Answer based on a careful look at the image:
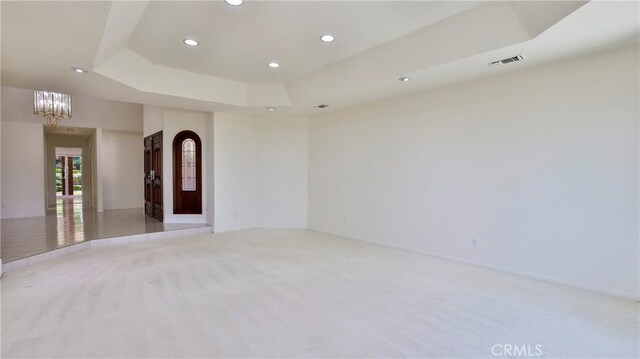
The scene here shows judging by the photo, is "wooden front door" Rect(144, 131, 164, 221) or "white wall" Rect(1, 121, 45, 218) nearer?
"wooden front door" Rect(144, 131, 164, 221)

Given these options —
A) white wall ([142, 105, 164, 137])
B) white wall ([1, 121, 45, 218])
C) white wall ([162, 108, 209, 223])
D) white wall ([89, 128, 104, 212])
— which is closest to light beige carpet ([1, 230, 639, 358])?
white wall ([162, 108, 209, 223])

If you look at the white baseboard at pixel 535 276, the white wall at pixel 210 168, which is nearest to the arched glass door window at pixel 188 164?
the white wall at pixel 210 168

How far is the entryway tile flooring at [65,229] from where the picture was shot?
4.76m

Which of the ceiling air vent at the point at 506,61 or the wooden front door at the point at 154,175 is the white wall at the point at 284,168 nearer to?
the wooden front door at the point at 154,175

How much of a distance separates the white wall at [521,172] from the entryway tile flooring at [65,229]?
4.14 metres

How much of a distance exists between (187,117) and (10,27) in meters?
4.48

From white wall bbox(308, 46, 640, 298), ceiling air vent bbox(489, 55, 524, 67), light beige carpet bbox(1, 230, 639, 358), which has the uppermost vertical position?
ceiling air vent bbox(489, 55, 524, 67)

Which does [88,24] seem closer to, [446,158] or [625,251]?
[446,158]

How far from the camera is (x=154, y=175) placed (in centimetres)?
798

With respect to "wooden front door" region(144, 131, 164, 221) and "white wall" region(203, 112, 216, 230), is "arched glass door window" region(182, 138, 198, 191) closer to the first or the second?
"white wall" region(203, 112, 216, 230)

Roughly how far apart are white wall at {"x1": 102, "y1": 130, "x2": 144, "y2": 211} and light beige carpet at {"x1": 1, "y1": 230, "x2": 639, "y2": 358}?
19.8 feet

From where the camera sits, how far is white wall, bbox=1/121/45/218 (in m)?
7.80

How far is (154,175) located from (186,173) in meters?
1.23

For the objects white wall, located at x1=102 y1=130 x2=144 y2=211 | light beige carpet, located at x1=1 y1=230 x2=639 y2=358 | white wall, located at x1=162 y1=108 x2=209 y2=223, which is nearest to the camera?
light beige carpet, located at x1=1 y1=230 x2=639 y2=358
